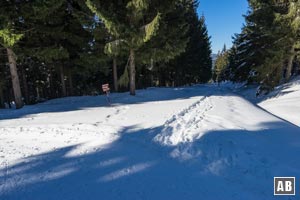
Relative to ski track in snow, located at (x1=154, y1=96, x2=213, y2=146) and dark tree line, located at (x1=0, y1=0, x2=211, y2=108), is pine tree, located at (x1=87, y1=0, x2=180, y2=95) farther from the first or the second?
ski track in snow, located at (x1=154, y1=96, x2=213, y2=146)

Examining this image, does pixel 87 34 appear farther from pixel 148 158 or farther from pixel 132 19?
pixel 148 158

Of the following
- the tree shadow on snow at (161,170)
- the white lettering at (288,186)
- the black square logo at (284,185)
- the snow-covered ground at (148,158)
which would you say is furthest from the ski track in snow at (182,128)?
the white lettering at (288,186)

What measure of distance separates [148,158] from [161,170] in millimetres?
681

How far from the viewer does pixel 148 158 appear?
638 cm

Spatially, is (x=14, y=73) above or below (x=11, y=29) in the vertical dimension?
below

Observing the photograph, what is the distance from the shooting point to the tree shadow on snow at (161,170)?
4895 mm

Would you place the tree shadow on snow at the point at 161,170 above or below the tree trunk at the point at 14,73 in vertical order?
below

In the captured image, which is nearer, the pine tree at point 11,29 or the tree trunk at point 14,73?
the pine tree at point 11,29

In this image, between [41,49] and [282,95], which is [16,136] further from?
[282,95]

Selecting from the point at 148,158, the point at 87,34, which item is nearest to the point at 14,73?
the point at 87,34

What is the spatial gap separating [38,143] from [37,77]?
73.4 feet

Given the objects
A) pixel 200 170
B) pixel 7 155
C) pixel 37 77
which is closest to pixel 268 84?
pixel 200 170

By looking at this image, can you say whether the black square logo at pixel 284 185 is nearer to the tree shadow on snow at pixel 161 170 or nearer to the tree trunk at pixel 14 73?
the tree shadow on snow at pixel 161 170

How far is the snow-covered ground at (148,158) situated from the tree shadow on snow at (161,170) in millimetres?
18
